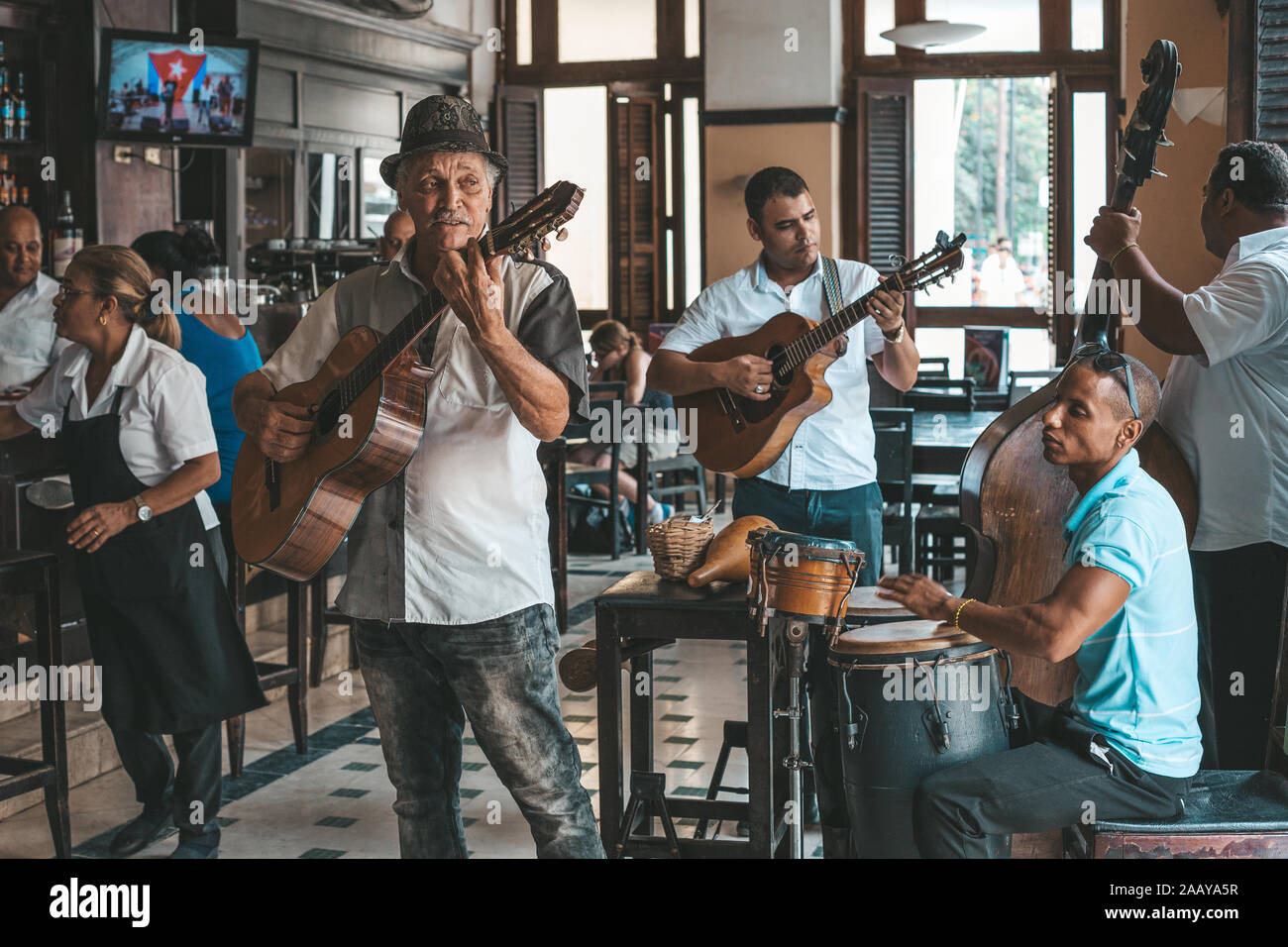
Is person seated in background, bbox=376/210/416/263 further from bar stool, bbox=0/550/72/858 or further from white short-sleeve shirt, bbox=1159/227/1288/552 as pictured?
white short-sleeve shirt, bbox=1159/227/1288/552

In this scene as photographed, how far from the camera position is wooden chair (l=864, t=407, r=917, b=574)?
Result: 5.69 meters

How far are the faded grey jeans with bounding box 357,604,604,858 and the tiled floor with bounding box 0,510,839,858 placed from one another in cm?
87

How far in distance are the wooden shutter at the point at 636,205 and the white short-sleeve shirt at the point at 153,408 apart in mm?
7753

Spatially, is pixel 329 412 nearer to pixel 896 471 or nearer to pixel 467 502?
pixel 467 502

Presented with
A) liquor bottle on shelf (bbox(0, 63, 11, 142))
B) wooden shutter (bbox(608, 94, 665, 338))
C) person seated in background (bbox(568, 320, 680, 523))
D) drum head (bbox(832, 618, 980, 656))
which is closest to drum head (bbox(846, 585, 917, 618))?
drum head (bbox(832, 618, 980, 656))

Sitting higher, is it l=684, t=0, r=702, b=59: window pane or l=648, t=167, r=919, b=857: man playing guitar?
l=684, t=0, r=702, b=59: window pane

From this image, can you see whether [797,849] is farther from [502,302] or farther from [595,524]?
[595,524]

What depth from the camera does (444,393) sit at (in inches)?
96.3

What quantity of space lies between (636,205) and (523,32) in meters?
1.79

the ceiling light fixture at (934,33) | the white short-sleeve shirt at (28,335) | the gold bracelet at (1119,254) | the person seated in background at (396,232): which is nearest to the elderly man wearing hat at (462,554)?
the gold bracelet at (1119,254)

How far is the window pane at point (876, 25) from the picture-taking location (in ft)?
35.2

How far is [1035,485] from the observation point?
308cm

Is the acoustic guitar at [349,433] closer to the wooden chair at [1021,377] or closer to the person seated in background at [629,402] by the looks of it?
the person seated in background at [629,402]
